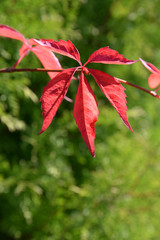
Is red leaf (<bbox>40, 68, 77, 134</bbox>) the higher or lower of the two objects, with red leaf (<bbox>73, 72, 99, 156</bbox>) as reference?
higher

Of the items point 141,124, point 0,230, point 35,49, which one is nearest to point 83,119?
point 35,49

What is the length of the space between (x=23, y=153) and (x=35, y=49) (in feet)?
3.50

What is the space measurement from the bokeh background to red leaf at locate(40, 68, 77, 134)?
0.83m

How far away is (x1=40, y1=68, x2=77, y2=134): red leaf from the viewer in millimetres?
452

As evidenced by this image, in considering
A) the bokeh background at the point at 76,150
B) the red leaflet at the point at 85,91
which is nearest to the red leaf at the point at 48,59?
the red leaflet at the point at 85,91

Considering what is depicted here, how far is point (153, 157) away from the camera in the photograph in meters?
1.89

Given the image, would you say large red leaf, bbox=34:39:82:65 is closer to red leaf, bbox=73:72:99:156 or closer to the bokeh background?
red leaf, bbox=73:72:99:156

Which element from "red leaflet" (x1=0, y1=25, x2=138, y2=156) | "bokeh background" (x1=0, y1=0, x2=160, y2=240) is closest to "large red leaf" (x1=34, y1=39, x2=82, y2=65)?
"red leaflet" (x1=0, y1=25, x2=138, y2=156)

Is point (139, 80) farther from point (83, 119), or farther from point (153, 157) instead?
point (83, 119)

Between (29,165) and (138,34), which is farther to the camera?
(138,34)

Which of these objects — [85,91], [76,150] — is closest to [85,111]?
[85,91]

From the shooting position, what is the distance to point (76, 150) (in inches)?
65.1

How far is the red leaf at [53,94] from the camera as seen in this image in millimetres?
452

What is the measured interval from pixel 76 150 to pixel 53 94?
121 cm
